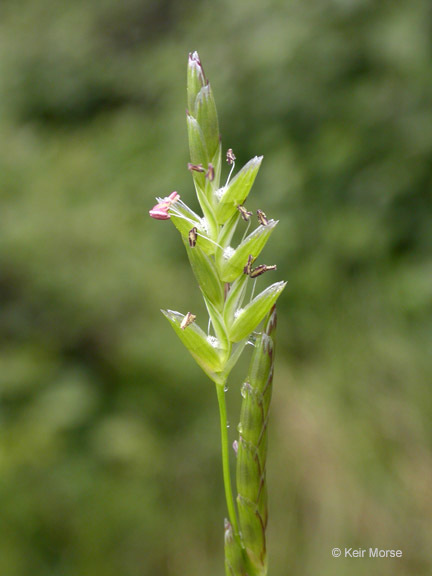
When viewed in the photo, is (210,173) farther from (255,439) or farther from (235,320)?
(255,439)

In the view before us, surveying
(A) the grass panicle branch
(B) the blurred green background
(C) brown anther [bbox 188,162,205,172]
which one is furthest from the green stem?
(B) the blurred green background

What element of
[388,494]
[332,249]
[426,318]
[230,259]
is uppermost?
[332,249]

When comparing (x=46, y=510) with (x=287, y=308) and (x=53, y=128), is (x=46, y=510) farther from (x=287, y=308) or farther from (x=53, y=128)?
(x=53, y=128)

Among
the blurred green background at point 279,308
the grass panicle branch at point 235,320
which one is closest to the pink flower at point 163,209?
the grass panicle branch at point 235,320

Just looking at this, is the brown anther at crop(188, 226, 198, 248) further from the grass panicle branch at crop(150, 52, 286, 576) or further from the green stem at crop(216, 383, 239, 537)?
the green stem at crop(216, 383, 239, 537)

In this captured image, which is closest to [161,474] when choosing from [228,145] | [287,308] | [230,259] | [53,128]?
A: [287,308]

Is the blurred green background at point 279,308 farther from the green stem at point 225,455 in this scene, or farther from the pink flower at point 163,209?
the pink flower at point 163,209

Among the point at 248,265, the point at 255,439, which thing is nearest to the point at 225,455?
the point at 255,439
